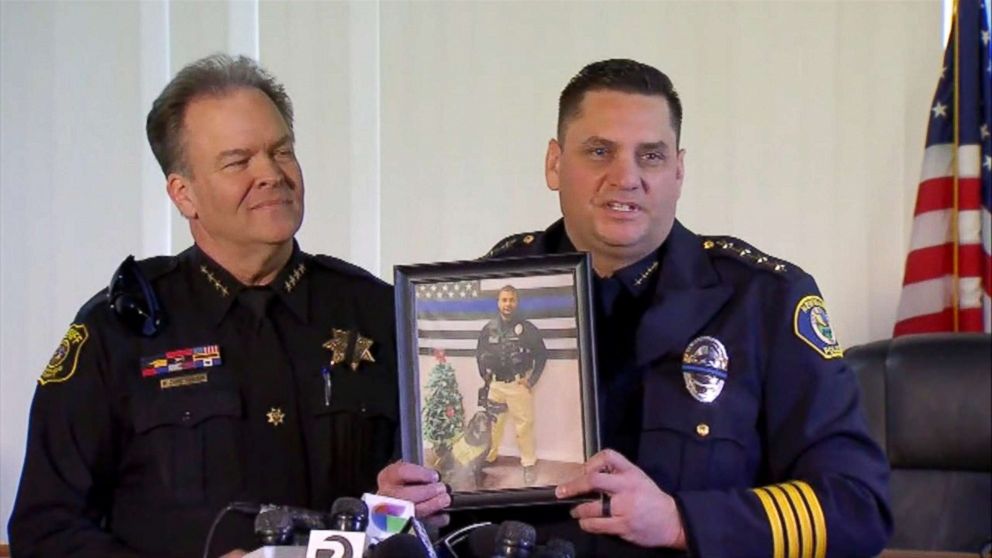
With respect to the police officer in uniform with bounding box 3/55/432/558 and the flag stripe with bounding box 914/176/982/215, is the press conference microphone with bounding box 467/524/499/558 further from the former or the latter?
the flag stripe with bounding box 914/176/982/215

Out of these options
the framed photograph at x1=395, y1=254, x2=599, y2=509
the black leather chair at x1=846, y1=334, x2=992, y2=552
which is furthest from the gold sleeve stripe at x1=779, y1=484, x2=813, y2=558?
the black leather chair at x1=846, y1=334, x2=992, y2=552

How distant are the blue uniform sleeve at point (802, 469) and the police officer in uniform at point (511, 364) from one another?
0.24 m

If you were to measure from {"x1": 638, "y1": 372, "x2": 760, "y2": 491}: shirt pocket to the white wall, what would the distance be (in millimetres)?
2301

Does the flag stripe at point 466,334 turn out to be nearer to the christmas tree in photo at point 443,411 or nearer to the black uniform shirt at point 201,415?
the christmas tree in photo at point 443,411

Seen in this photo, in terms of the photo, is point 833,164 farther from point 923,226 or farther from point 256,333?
point 256,333

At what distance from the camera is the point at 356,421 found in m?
2.12

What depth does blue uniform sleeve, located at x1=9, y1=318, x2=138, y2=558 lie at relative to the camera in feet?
6.45

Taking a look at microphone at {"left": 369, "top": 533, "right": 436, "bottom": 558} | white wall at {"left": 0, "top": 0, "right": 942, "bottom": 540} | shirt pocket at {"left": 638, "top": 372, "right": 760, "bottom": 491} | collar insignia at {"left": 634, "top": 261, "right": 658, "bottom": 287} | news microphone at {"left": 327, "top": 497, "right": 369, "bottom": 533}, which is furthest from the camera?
white wall at {"left": 0, "top": 0, "right": 942, "bottom": 540}

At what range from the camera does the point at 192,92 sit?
214cm

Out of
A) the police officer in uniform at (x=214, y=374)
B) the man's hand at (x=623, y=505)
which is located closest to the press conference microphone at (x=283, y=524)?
the man's hand at (x=623, y=505)

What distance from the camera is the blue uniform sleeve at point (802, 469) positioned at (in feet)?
5.91

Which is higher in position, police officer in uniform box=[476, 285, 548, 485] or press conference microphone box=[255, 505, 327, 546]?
police officer in uniform box=[476, 285, 548, 485]

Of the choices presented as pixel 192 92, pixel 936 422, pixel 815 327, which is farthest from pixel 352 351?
pixel 936 422

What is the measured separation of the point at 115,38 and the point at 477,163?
134 centimetres
